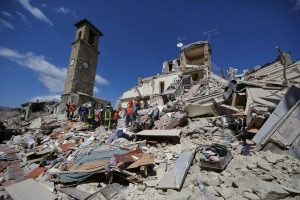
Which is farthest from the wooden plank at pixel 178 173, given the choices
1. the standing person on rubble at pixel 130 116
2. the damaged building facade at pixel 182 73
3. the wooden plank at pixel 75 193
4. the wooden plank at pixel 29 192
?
the damaged building facade at pixel 182 73

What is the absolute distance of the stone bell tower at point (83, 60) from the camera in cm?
1678

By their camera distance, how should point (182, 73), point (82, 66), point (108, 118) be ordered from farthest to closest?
1. point (182, 73)
2. point (82, 66)
3. point (108, 118)

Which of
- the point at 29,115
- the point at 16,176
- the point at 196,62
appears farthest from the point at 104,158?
the point at 29,115

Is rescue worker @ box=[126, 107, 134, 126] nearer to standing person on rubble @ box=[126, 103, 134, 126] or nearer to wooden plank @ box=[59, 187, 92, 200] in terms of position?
standing person on rubble @ box=[126, 103, 134, 126]

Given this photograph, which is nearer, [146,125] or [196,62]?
[146,125]

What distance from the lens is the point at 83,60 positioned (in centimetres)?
1767

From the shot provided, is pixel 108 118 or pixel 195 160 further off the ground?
pixel 108 118

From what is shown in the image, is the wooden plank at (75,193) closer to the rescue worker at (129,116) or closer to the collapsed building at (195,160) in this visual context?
the collapsed building at (195,160)

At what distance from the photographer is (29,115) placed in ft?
71.8

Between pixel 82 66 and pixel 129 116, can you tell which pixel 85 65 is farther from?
pixel 129 116

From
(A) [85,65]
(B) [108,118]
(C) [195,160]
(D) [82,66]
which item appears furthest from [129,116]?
(A) [85,65]

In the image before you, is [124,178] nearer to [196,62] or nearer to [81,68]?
[81,68]

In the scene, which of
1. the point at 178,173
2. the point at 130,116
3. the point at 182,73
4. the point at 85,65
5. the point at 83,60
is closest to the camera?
the point at 178,173

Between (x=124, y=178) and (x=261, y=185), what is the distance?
3.08 m
